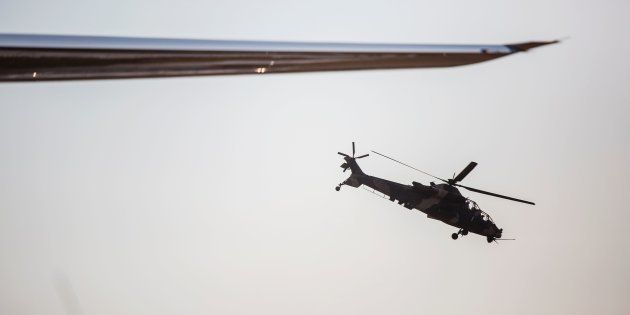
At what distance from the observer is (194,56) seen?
134 cm

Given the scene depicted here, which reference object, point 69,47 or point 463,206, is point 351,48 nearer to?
point 69,47

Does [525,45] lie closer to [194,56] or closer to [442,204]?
[194,56]

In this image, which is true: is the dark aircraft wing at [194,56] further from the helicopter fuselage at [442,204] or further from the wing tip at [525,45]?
the helicopter fuselage at [442,204]

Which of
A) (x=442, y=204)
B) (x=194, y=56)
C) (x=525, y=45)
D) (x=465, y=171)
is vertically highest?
(x=465, y=171)

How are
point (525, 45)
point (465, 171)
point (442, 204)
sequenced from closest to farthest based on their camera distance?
point (525, 45) < point (465, 171) < point (442, 204)

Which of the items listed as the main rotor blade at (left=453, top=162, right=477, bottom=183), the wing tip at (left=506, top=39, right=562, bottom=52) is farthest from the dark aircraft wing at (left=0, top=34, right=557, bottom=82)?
the main rotor blade at (left=453, top=162, right=477, bottom=183)

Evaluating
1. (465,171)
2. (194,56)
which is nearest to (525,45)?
(194,56)

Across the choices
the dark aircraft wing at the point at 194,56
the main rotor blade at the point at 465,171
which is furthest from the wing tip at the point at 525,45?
the main rotor blade at the point at 465,171

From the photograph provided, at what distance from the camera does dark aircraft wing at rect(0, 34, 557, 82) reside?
4.05 feet

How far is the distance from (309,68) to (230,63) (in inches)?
11.3

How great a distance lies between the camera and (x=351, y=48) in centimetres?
145

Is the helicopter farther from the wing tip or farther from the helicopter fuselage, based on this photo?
the wing tip

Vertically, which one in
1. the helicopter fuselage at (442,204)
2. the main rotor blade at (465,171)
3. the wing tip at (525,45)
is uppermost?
the main rotor blade at (465,171)

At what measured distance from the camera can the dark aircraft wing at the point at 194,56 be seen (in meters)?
1.23
